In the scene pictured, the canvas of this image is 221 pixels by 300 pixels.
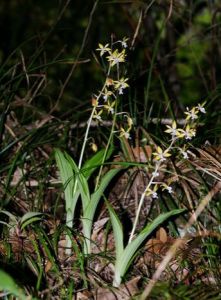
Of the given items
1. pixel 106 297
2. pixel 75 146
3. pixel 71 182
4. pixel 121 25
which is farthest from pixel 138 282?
pixel 121 25

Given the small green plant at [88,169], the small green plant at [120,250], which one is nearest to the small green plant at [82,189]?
the small green plant at [88,169]

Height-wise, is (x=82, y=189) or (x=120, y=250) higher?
(x=82, y=189)

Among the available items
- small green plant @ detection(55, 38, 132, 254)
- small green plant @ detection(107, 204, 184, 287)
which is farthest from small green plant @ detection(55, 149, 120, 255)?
small green plant @ detection(107, 204, 184, 287)

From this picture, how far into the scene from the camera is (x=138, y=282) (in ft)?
5.12

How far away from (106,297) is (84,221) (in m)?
0.30

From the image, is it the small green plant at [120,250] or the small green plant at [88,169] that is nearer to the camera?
the small green plant at [120,250]

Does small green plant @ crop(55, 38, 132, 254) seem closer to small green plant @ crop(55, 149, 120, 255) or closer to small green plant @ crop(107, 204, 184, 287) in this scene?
small green plant @ crop(55, 149, 120, 255)

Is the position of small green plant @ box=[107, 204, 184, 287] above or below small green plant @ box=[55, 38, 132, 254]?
below

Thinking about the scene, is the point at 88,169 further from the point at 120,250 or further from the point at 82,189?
the point at 120,250

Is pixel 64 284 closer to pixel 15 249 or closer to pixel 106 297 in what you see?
pixel 106 297

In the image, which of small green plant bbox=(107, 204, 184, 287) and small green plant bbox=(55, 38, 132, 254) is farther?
small green plant bbox=(55, 38, 132, 254)

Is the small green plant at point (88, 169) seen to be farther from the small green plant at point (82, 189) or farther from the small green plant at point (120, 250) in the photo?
the small green plant at point (120, 250)

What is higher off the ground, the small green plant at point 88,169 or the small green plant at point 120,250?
the small green plant at point 88,169

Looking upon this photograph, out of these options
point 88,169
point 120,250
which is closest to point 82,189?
point 88,169
